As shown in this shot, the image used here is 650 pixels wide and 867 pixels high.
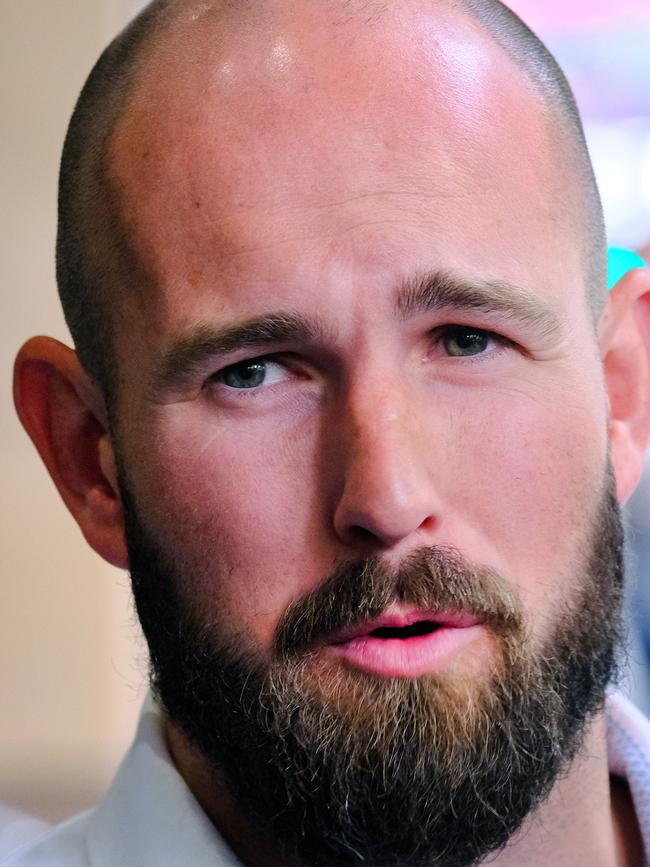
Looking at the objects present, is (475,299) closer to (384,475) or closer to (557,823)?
(384,475)

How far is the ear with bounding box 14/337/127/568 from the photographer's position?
4.34 feet

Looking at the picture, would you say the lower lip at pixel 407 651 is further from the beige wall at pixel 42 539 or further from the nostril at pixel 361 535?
the beige wall at pixel 42 539

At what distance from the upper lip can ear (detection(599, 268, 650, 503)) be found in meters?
0.31

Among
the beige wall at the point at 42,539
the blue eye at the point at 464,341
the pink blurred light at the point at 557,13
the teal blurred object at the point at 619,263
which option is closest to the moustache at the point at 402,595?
the blue eye at the point at 464,341

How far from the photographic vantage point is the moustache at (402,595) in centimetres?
103

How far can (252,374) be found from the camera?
1.13m

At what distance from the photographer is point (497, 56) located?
1.22 metres

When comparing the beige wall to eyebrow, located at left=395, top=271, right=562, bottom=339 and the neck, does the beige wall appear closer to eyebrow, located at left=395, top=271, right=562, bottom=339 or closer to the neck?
the neck

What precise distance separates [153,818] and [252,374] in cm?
42

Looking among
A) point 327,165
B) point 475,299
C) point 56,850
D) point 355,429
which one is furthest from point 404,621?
point 56,850

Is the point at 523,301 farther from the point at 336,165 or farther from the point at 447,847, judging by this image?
the point at 447,847

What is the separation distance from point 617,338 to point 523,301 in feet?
0.70

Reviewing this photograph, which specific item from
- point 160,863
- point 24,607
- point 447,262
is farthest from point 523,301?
point 24,607

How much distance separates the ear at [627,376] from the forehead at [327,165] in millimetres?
127
